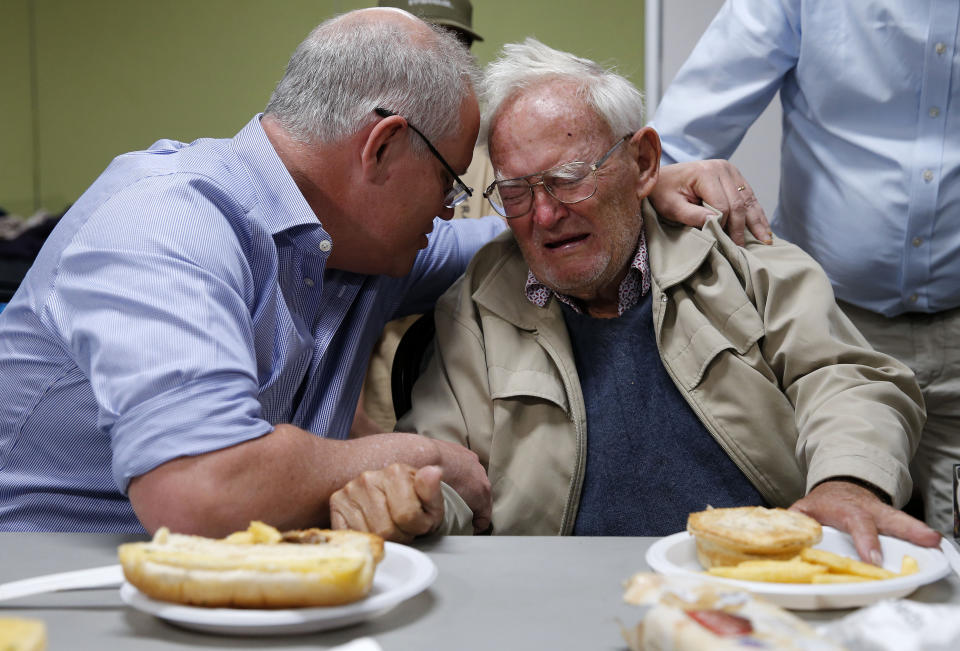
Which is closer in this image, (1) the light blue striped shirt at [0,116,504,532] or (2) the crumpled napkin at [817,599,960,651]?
(2) the crumpled napkin at [817,599,960,651]

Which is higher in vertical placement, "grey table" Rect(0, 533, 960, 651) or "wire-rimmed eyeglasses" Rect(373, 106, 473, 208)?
"wire-rimmed eyeglasses" Rect(373, 106, 473, 208)

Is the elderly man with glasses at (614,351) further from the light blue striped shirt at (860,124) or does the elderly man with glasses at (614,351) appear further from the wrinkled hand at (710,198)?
the light blue striped shirt at (860,124)

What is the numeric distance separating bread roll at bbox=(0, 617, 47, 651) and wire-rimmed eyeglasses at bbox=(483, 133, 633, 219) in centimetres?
120

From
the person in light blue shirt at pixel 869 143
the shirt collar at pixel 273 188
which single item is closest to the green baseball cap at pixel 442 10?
A: the person in light blue shirt at pixel 869 143

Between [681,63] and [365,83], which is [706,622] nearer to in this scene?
[365,83]

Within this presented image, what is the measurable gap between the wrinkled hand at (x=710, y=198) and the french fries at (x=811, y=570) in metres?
0.97

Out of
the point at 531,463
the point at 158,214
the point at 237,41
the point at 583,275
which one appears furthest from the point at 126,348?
the point at 237,41

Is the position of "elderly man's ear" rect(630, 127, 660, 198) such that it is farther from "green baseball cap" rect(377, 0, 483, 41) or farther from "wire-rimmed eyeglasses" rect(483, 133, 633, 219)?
"green baseball cap" rect(377, 0, 483, 41)

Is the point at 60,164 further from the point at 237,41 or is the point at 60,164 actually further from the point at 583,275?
the point at 583,275

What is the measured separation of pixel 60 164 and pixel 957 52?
4.65 meters

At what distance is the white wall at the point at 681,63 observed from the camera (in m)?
3.11

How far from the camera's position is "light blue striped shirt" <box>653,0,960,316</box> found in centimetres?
198

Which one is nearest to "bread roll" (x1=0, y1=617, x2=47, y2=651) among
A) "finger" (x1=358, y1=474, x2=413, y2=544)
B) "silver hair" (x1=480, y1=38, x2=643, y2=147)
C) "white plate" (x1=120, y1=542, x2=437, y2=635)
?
"white plate" (x1=120, y1=542, x2=437, y2=635)

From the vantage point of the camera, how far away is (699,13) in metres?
3.21
